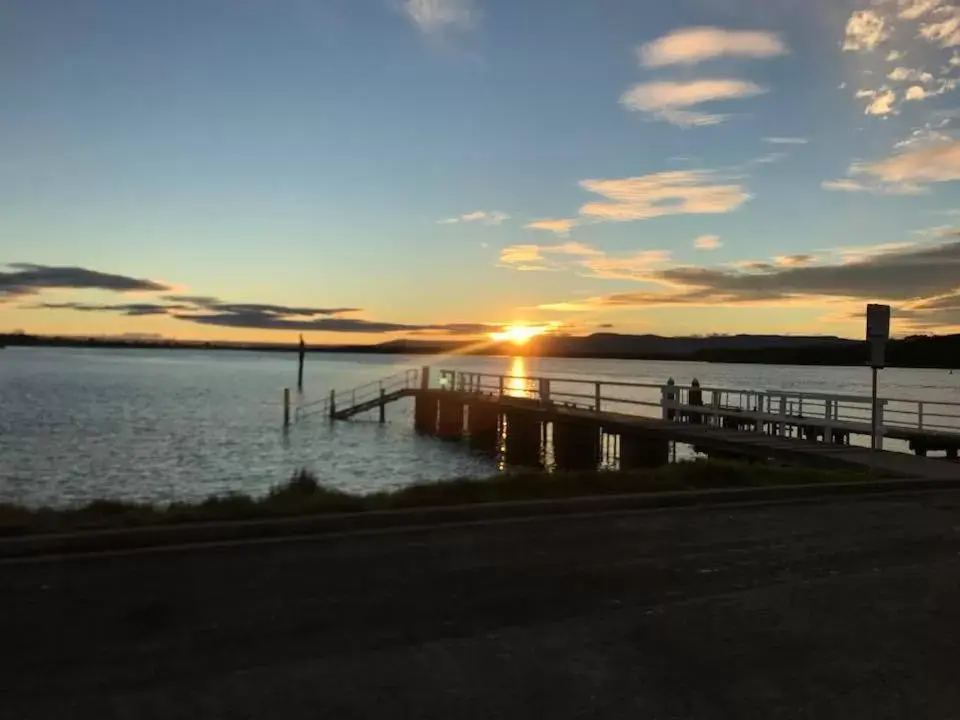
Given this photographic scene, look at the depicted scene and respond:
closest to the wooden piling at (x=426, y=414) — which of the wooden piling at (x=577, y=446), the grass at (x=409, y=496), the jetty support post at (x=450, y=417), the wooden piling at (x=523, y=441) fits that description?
the jetty support post at (x=450, y=417)

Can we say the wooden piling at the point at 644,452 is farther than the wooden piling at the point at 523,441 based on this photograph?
No

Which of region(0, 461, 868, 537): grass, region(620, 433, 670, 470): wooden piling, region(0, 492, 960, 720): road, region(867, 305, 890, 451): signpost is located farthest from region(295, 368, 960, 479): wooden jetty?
region(0, 492, 960, 720): road

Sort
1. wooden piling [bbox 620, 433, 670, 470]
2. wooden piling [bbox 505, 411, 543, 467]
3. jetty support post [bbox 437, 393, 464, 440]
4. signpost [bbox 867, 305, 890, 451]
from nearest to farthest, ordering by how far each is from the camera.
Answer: signpost [bbox 867, 305, 890, 451]
wooden piling [bbox 620, 433, 670, 470]
wooden piling [bbox 505, 411, 543, 467]
jetty support post [bbox 437, 393, 464, 440]

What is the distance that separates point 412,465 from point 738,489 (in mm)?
21394

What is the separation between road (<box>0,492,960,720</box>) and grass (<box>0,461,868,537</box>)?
1.20 meters

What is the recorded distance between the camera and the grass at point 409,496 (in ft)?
29.3

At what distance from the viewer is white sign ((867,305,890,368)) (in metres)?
14.9

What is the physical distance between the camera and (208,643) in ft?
18.2

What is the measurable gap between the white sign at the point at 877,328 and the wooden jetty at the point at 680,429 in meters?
1.72

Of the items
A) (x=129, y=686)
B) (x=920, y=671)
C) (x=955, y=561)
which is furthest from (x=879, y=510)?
(x=129, y=686)

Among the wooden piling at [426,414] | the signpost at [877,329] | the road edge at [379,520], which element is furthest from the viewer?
the wooden piling at [426,414]

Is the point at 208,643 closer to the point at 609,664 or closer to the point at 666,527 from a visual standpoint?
the point at 609,664

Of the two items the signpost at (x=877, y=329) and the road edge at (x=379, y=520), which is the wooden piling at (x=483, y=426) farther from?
the road edge at (x=379, y=520)

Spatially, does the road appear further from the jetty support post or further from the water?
the jetty support post
